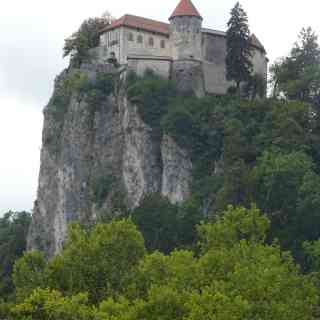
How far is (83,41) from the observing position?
286ft

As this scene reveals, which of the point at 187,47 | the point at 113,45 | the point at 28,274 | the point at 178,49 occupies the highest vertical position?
the point at 113,45

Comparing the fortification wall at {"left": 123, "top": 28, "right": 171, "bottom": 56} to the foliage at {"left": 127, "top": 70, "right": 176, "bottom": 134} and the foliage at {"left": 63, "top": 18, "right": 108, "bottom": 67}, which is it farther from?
the foliage at {"left": 127, "top": 70, "right": 176, "bottom": 134}

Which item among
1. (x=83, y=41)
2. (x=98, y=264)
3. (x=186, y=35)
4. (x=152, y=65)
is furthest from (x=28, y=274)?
(x=83, y=41)

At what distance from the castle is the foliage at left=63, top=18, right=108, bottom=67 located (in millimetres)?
2152

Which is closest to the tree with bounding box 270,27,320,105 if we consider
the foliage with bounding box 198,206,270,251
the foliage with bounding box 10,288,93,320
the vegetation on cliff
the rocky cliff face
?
the vegetation on cliff

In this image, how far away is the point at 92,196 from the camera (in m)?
80.6

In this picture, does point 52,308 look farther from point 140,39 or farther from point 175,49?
point 140,39

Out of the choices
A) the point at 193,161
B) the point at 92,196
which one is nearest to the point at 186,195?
the point at 193,161

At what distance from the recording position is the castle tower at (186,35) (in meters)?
81.1

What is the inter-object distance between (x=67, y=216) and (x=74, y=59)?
12150mm

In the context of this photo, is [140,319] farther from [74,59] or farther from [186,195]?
[74,59]

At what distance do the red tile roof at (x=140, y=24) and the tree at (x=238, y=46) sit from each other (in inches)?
248

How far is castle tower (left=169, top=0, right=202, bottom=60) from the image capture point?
8112cm

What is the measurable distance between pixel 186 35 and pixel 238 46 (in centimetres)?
413
